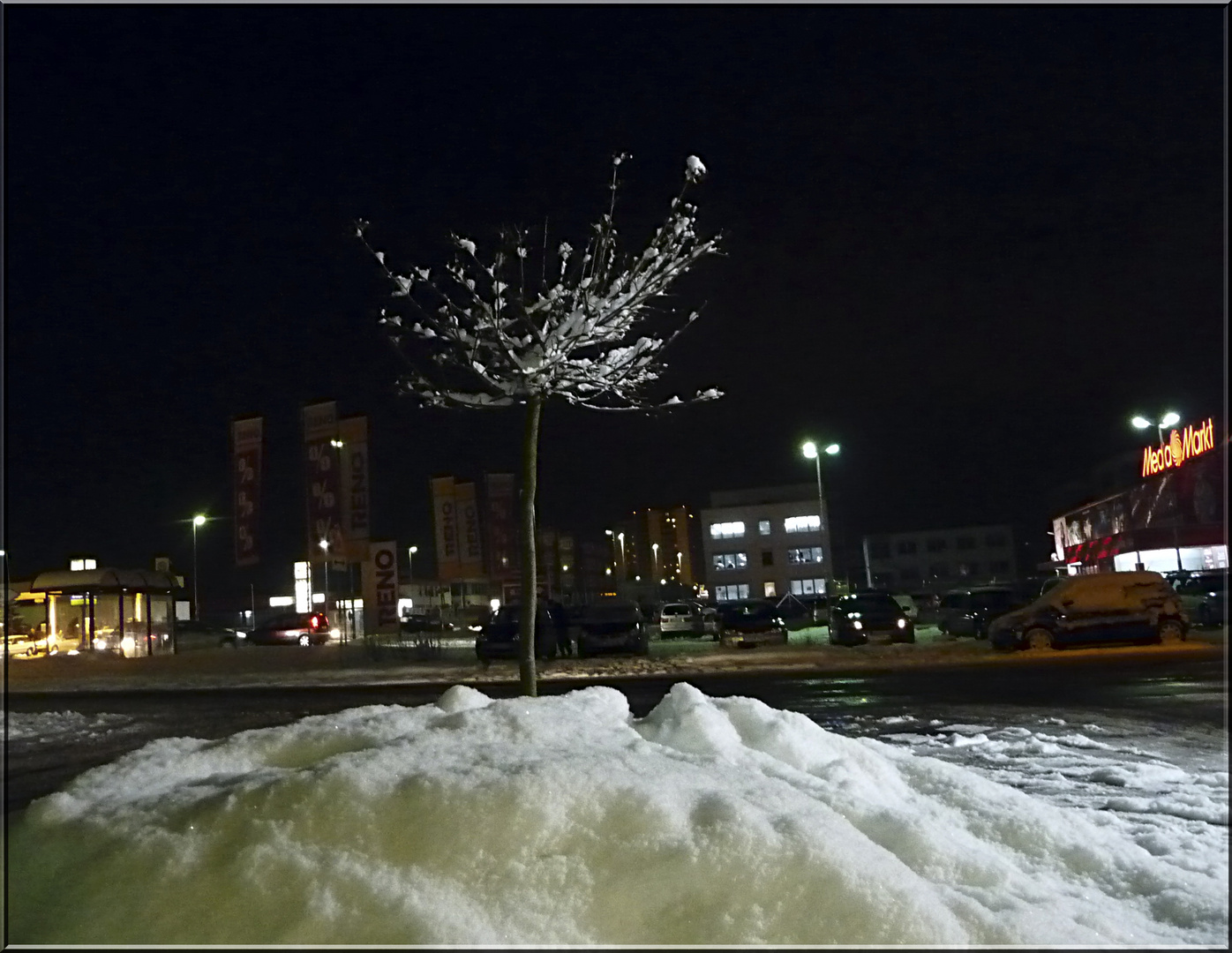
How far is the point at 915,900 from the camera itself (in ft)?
14.3

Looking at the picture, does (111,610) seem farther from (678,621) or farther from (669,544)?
(669,544)

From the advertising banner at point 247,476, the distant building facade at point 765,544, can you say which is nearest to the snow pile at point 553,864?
the advertising banner at point 247,476

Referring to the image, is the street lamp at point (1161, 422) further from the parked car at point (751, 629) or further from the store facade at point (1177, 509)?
the parked car at point (751, 629)

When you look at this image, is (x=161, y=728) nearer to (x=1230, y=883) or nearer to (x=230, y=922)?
(x=230, y=922)

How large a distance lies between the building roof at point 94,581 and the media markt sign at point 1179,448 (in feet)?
142

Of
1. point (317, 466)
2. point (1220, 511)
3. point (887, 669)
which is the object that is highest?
point (317, 466)

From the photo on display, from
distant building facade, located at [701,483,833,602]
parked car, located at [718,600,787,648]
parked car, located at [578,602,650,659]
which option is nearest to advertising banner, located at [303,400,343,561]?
parked car, located at [578,602,650,659]

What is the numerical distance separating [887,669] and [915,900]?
18.7 m

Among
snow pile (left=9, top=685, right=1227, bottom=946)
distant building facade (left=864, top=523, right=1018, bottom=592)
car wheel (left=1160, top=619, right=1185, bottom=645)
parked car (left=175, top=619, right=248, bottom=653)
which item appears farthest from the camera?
distant building facade (left=864, top=523, right=1018, bottom=592)

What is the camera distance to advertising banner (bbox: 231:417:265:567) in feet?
117

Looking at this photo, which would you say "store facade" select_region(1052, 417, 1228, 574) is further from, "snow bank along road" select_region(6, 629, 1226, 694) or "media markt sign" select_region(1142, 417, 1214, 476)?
"snow bank along road" select_region(6, 629, 1226, 694)

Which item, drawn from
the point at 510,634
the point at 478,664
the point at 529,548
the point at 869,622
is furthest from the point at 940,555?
the point at 529,548

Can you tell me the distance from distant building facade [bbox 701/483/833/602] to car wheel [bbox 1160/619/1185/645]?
71910 millimetres

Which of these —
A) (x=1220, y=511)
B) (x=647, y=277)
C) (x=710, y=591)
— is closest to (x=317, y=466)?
(x=647, y=277)
